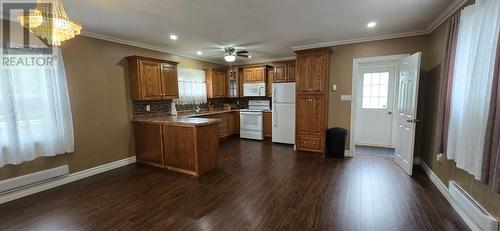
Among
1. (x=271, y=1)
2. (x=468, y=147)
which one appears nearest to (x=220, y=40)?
(x=271, y=1)

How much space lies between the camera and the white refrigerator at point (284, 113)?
5414 millimetres

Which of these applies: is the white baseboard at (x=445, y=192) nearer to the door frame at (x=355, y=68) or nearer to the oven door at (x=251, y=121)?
the door frame at (x=355, y=68)

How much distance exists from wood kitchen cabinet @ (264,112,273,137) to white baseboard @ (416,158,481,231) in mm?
3419

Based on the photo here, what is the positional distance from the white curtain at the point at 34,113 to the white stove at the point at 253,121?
4050 mm

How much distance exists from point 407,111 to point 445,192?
1337 millimetres

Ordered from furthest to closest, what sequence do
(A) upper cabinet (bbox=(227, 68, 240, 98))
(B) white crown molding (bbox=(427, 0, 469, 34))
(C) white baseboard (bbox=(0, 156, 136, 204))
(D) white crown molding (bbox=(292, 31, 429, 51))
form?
(A) upper cabinet (bbox=(227, 68, 240, 98)) → (D) white crown molding (bbox=(292, 31, 429, 51)) → (C) white baseboard (bbox=(0, 156, 136, 204)) → (B) white crown molding (bbox=(427, 0, 469, 34))

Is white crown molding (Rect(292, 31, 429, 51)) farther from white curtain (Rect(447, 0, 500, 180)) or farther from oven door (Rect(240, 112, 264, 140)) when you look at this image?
oven door (Rect(240, 112, 264, 140))

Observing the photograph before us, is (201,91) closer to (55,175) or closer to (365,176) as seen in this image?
(55,175)

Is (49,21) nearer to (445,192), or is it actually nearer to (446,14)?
(446,14)

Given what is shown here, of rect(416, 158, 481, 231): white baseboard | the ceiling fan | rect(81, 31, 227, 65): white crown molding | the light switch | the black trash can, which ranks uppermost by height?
rect(81, 31, 227, 65): white crown molding

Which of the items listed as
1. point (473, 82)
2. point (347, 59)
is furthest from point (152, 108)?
point (473, 82)

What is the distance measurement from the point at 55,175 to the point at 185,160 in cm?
190

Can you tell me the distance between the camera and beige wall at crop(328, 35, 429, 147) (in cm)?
389

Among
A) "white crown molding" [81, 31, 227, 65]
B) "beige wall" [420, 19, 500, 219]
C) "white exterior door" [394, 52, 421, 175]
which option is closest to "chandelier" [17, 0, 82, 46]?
"white crown molding" [81, 31, 227, 65]
